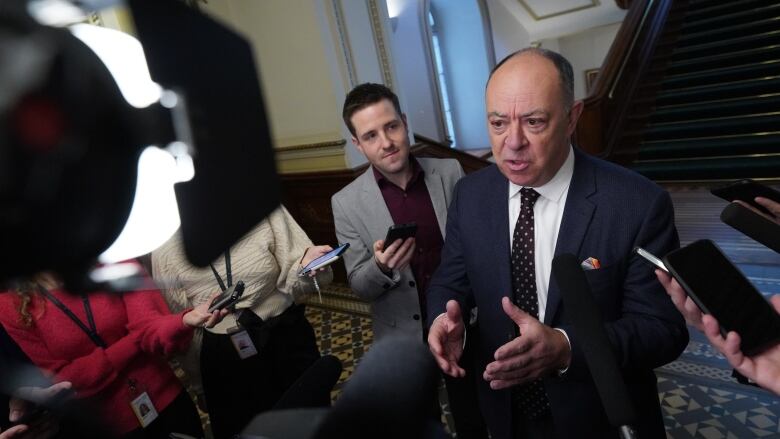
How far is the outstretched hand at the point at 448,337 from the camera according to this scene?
1.09 m

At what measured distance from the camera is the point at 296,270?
1537 millimetres

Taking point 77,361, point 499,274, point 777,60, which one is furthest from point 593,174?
point 777,60

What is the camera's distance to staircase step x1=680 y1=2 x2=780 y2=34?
5.29 metres

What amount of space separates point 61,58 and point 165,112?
4 cm

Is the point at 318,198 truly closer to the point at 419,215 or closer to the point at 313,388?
the point at 419,215

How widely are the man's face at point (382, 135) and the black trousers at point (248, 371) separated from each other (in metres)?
0.68

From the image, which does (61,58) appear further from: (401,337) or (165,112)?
(401,337)

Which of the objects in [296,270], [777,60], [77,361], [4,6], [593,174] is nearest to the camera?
[4,6]

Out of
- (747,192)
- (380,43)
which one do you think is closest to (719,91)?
(380,43)

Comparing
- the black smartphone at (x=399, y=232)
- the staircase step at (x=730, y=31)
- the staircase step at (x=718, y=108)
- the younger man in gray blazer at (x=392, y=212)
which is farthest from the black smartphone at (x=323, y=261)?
the staircase step at (x=730, y=31)

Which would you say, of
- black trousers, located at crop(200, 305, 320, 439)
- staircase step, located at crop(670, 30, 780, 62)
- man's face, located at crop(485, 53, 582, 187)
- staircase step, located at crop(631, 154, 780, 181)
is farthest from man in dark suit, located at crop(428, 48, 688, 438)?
staircase step, located at crop(670, 30, 780, 62)

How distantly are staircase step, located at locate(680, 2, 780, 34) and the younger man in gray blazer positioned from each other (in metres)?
5.71

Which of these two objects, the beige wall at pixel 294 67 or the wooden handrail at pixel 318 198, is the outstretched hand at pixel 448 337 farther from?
the wooden handrail at pixel 318 198

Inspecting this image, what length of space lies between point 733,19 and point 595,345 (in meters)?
6.81
